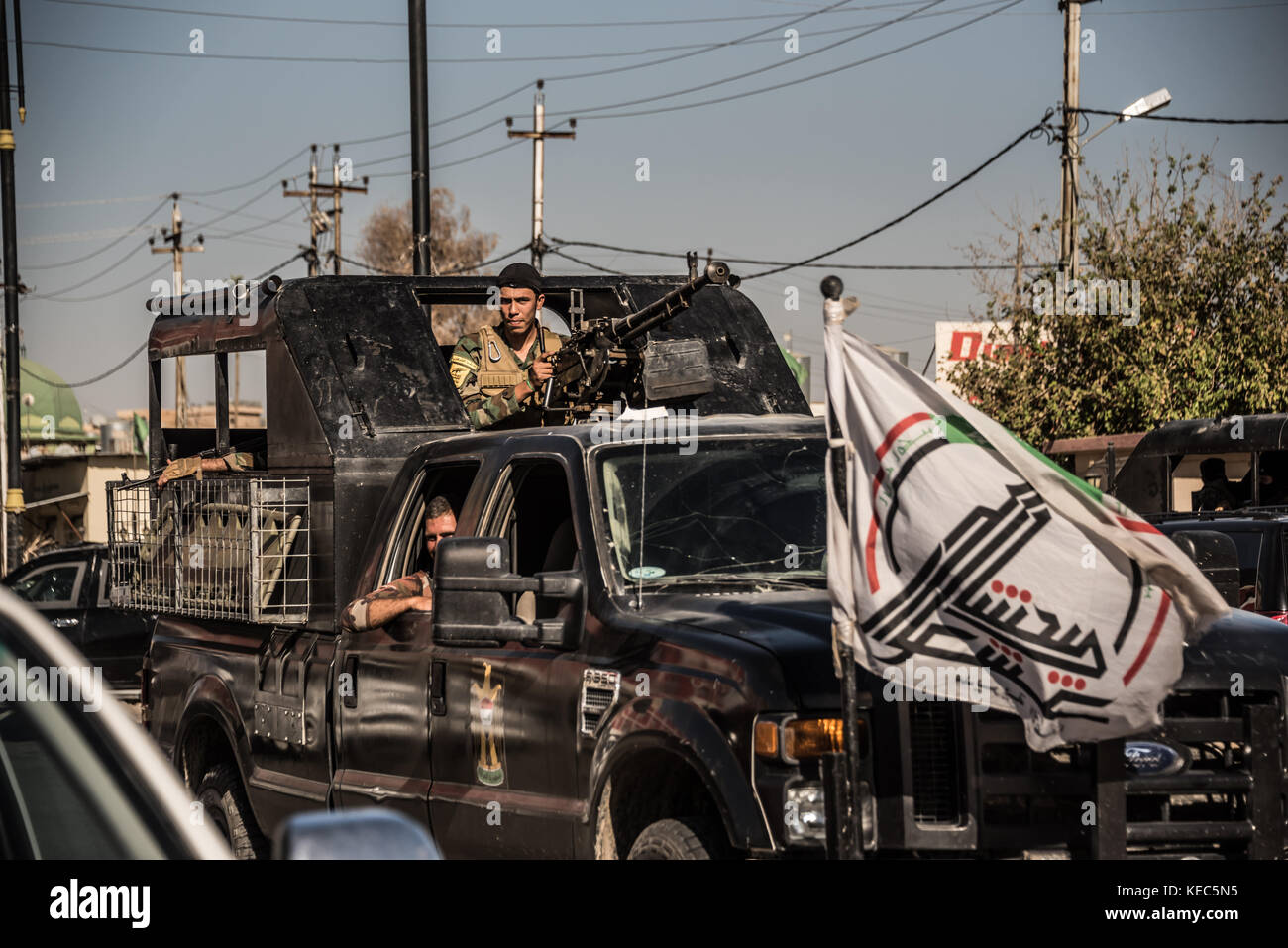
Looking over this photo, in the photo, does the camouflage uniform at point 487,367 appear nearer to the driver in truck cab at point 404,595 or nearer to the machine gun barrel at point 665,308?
the machine gun barrel at point 665,308

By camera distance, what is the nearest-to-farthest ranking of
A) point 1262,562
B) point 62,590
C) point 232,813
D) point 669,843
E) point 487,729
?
point 669,843, point 487,729, point 232,813, point 1262,562, point 62,590

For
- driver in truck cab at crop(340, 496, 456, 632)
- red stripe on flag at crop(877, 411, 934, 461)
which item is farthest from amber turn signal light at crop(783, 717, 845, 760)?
driver in truck cab at crop(340, 496, 456, 632)

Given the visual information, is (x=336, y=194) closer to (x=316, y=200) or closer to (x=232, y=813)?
(x=316, y=200)

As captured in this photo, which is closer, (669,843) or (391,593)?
(669,843)

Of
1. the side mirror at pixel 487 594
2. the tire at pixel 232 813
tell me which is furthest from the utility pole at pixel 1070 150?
the side mirror at pixel 487 594

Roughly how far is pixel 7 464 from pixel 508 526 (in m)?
23.4

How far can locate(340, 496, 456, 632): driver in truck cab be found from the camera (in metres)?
6.39

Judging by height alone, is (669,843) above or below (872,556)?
below

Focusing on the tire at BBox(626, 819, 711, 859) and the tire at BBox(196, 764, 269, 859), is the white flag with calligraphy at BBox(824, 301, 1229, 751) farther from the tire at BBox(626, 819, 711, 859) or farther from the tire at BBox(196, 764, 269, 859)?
the tire at BBox(196, 764, 269, 859)

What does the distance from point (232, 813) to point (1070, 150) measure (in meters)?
20.9

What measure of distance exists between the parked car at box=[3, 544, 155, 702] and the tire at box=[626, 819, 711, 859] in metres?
14.7

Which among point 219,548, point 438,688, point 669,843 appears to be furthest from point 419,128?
point 669,843

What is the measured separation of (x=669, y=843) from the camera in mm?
4727

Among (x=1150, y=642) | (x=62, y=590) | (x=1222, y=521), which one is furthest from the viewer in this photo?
(x=62, y=590)
